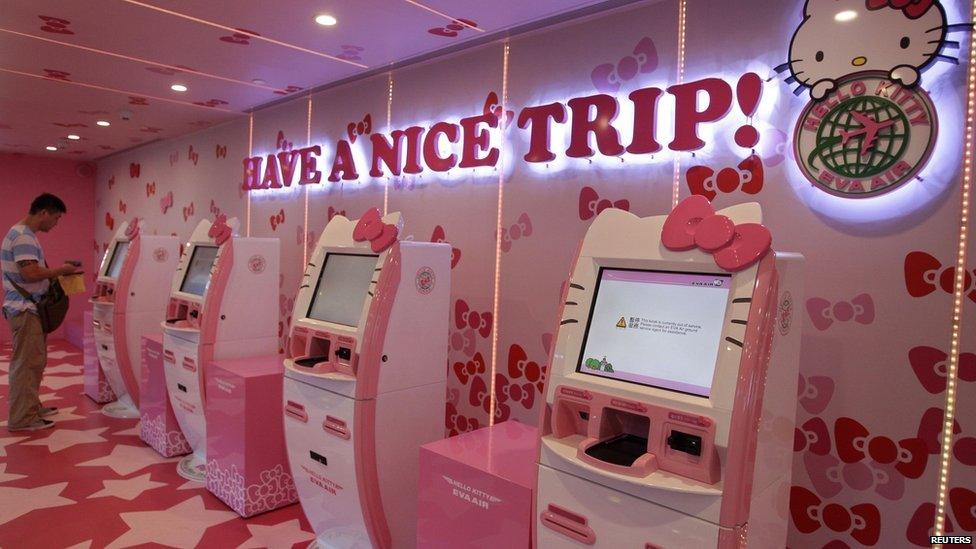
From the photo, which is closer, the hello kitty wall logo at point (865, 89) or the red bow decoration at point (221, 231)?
the hello kitty wall logo at point (865, 89)

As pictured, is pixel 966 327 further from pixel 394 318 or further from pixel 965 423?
pixel 394 318

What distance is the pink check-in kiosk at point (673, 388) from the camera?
1.49 meters

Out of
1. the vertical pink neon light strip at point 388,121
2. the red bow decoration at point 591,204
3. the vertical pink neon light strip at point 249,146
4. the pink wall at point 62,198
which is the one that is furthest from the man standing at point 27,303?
the pink wall at point 62,198

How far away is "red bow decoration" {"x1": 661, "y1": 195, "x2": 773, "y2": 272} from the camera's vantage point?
1.53 metres

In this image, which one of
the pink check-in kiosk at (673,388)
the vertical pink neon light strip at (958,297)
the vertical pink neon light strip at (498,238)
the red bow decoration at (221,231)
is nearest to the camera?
the pink check-in kiosk at (673,388)

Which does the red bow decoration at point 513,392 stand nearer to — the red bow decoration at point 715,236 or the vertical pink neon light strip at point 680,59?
the vertical pink neon light strip at point 680,59

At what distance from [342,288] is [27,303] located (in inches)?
128

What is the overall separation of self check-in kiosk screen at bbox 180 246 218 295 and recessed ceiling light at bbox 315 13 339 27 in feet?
5.29

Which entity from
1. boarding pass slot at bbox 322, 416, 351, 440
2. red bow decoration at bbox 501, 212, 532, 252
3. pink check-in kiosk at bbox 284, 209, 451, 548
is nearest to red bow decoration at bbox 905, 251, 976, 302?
red bow decoration at bbox 501, 212, 532, 252

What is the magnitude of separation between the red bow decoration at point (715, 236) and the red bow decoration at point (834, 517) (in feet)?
4.12

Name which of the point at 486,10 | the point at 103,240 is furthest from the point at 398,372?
the point at 103,240

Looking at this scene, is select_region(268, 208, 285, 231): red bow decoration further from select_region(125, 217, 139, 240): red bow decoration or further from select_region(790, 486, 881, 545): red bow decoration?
select_region(790, 486, 881, 545): red bow decoration

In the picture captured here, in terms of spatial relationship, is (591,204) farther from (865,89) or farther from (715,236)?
(715,236)

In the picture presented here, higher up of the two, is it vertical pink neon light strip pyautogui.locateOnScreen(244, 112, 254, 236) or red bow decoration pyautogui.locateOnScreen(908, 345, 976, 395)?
vertical pink neon light strip pyautogui.locateOnScreen(244, 112, 254, 236)
